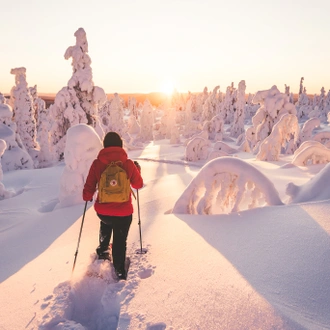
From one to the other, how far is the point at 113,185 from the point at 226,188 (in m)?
1.96

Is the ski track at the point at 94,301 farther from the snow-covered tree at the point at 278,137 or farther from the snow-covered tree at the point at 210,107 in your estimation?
the snow-covered tree at the point at 210,107

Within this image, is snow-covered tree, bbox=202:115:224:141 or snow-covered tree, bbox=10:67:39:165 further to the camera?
snow-covered tree, bbox=202:115:224:141

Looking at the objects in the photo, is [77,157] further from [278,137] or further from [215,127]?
[215,127]

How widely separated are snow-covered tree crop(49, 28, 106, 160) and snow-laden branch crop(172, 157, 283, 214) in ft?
45.9

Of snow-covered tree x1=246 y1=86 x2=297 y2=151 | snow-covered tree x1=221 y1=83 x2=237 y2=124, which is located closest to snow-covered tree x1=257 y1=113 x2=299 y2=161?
snow-covered tree x1=246 y1=86 x2=297 y2=151

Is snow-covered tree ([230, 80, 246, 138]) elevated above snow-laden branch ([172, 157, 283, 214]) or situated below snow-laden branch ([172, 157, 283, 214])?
above

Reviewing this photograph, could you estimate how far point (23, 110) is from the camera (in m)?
22.8

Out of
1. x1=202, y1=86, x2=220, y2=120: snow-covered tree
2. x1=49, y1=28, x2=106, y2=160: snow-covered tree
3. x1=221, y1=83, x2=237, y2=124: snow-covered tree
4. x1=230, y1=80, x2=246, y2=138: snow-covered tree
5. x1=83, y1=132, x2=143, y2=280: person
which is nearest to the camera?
x1=83, y1=132, x2=143, y2=280: person

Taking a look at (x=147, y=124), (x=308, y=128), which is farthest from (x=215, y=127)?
(x=308, y=128)

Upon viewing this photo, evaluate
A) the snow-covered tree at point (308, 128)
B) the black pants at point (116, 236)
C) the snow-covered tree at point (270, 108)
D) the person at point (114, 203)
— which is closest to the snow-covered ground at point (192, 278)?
the black pants at point (116, 236)

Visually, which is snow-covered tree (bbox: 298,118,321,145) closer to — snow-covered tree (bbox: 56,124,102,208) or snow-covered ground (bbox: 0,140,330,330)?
snow-covered ground (bbox: 0,140,330,330)

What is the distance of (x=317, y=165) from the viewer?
822 centimetres

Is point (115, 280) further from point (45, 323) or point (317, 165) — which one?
point (317, 165)

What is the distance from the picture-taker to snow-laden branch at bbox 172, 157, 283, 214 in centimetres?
371
